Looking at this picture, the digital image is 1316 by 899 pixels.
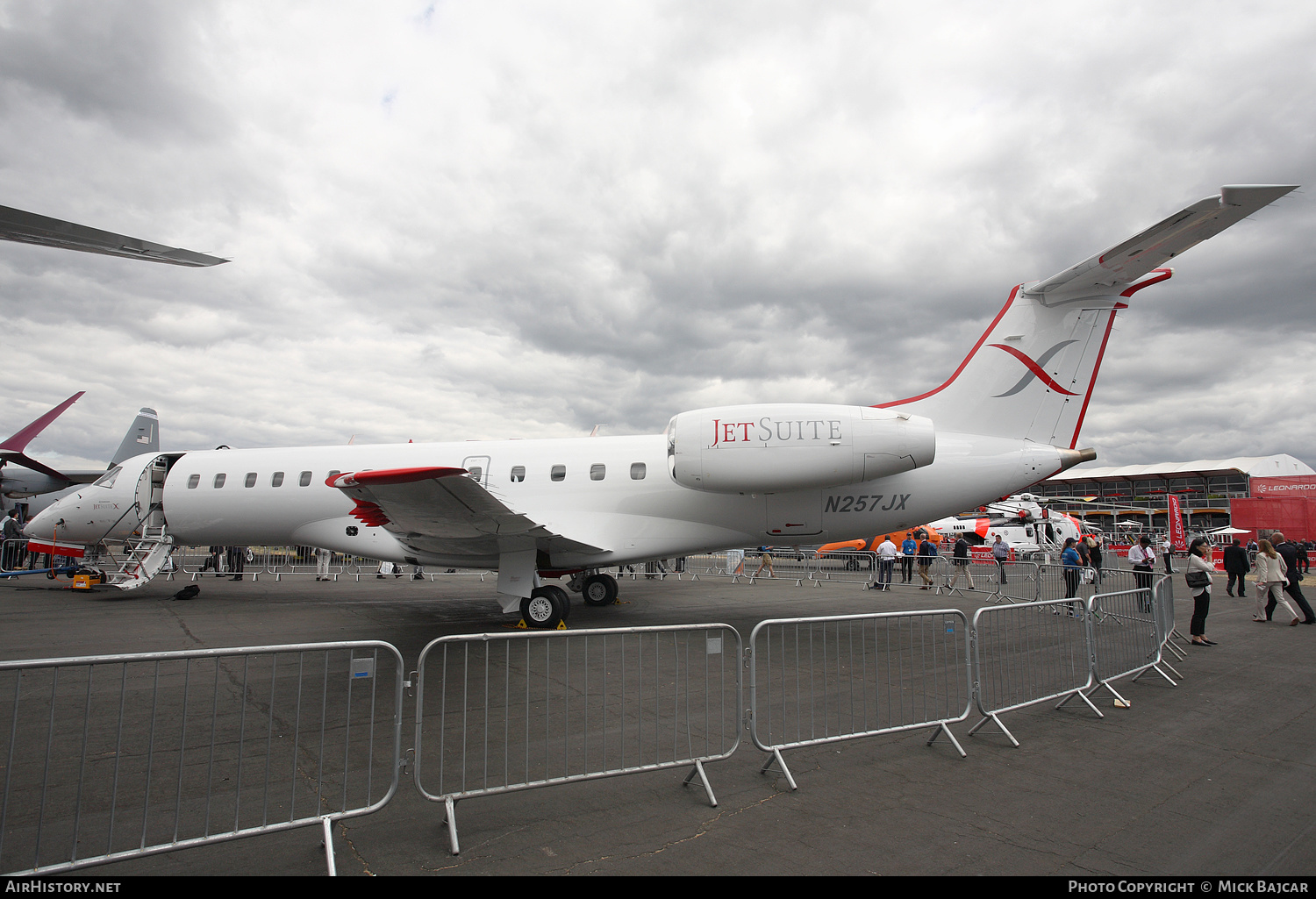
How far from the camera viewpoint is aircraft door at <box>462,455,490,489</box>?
1152 cm

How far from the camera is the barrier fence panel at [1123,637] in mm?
6475

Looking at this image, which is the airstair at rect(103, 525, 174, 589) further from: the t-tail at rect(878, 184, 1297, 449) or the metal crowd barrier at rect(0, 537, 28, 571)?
the t-tail at rect(878, 184, 1297, 449)

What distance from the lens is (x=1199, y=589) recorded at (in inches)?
372

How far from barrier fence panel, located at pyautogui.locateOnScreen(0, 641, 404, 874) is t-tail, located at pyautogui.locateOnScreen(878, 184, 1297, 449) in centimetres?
900

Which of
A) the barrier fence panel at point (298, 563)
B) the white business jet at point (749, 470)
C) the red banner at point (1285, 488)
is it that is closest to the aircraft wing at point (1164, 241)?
the white business jet at point (749, 470)

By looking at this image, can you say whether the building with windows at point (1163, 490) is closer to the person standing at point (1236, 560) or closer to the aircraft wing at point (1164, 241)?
the person standing at point (1236, 560)

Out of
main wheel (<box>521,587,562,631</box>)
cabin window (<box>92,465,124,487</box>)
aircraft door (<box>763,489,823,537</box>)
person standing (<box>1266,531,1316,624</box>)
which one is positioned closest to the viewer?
main wheel (<box>521,587,562,631</box>)

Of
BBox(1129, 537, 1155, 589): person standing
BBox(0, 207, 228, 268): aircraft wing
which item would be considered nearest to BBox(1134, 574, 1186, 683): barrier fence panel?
BBox(1129, 537, 1155, 589): person standing

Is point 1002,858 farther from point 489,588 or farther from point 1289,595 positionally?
point 489,588

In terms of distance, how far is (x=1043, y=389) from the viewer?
9781 millimetres

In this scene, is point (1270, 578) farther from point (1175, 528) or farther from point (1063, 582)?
point (1175, 528)

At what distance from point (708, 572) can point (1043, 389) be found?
53.7 feet

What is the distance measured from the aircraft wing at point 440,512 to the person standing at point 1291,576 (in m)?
12.6

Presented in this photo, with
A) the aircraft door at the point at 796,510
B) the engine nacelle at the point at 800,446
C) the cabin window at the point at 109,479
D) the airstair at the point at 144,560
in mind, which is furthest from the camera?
the cabin window at the point at 109,479
